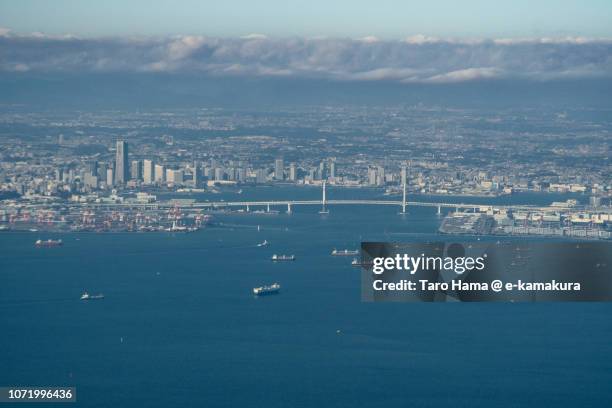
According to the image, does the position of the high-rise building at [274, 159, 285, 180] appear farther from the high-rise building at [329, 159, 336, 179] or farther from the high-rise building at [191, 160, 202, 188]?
the high-rise building at [191, 160, 202, 188]

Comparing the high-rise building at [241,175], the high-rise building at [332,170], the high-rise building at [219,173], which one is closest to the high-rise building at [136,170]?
the high-rise building at [219,173]

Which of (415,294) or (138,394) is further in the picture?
(138,394)

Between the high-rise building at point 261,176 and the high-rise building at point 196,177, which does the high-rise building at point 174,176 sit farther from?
the high-rise building at point 261,176

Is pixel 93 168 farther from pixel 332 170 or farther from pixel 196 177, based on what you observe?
pixel 332 170

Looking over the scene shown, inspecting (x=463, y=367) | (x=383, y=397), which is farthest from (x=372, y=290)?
(x=463, y=367)

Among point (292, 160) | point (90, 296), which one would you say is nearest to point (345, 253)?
point (90, 296)

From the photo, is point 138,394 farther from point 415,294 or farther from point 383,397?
point 415,294

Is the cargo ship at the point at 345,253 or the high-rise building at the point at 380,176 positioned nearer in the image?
the cargo ship at the point at 345,253
